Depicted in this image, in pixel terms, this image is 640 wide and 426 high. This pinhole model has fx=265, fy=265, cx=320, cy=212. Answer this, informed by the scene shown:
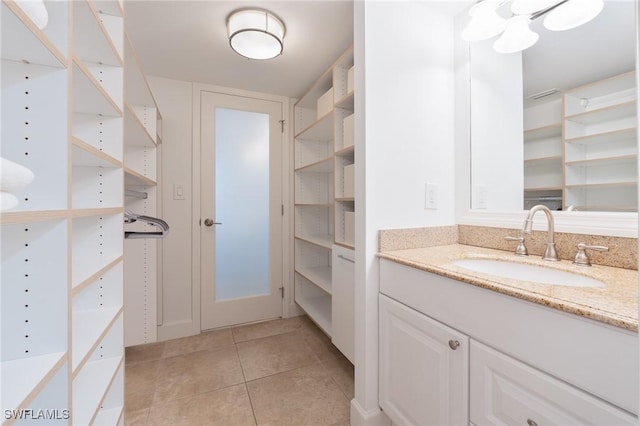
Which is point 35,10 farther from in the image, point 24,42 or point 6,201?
point 6,201

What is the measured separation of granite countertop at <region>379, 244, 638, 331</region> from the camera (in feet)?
1.93

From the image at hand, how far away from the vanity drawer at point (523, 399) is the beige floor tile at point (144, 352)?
7.03 ft

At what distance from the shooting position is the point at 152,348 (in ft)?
6.95

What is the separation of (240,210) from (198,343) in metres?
1.19

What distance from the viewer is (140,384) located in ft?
5.52

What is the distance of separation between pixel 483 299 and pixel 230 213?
2.19m

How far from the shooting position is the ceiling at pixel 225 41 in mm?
1508

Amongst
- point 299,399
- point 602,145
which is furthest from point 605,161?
point 299,399

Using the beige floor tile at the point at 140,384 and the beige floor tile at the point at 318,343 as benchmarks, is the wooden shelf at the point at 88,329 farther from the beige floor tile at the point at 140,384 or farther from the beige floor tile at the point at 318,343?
the beige floor tile at the point at 318,343

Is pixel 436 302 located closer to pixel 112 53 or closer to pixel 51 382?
pixel 51 382

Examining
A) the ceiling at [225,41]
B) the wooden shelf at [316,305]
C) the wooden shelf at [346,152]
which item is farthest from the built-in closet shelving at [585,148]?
the wooden shelf at [316,305]

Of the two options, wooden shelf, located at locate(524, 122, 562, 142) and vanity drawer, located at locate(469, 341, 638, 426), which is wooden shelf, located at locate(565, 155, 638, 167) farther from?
vanity drawer, located at locate(469, 341, 638, 426)

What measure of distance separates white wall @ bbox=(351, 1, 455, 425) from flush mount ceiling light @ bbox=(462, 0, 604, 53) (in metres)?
0.22

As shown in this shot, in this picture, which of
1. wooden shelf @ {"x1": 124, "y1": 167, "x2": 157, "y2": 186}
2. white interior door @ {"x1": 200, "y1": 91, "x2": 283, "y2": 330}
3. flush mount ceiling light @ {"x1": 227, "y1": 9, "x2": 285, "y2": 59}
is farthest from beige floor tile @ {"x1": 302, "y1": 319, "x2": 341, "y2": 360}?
flush mount ceiling light @ {"x1": 227, "y1": 9, "x2": 285, "y2": 59}
